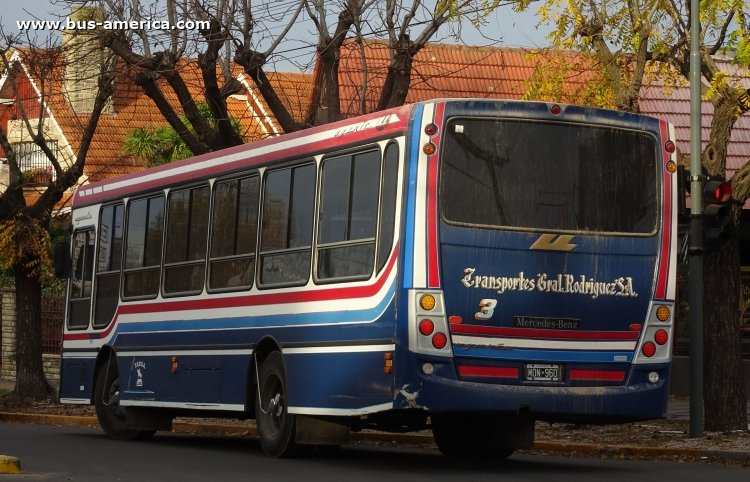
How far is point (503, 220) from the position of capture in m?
13.4

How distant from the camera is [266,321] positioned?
50.3 feet

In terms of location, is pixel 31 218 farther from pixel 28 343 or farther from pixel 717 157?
pixel 717 157

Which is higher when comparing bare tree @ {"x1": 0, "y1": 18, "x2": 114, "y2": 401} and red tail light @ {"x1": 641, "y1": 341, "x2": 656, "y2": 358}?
bare tree @ {"x1": 0, "y1": 18, "x2": 114, "y2": 401}

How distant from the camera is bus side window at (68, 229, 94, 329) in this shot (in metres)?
20.6

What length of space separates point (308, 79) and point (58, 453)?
93.5 ft

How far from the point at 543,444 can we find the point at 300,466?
4.08 metres

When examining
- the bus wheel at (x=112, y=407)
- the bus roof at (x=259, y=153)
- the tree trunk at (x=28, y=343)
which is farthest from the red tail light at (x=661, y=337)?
the tree trunk at (x=28, y=343)

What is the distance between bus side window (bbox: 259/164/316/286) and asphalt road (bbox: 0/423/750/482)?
1750 mm

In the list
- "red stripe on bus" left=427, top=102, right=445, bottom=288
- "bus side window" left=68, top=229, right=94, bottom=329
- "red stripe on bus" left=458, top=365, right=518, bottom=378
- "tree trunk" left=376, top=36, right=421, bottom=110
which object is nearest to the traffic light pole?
"tree trunk" left=376, top=36, right=421, bottom=110

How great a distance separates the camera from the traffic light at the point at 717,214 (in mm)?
17312

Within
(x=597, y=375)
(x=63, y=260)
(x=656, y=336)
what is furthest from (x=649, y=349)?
(x=63, y=260)

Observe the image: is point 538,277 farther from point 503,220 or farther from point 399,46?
point 399,46

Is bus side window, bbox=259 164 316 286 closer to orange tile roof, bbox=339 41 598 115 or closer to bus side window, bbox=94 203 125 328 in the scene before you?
bus side window, bbox=94 203 125 328

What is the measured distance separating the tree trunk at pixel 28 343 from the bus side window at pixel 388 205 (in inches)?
627
